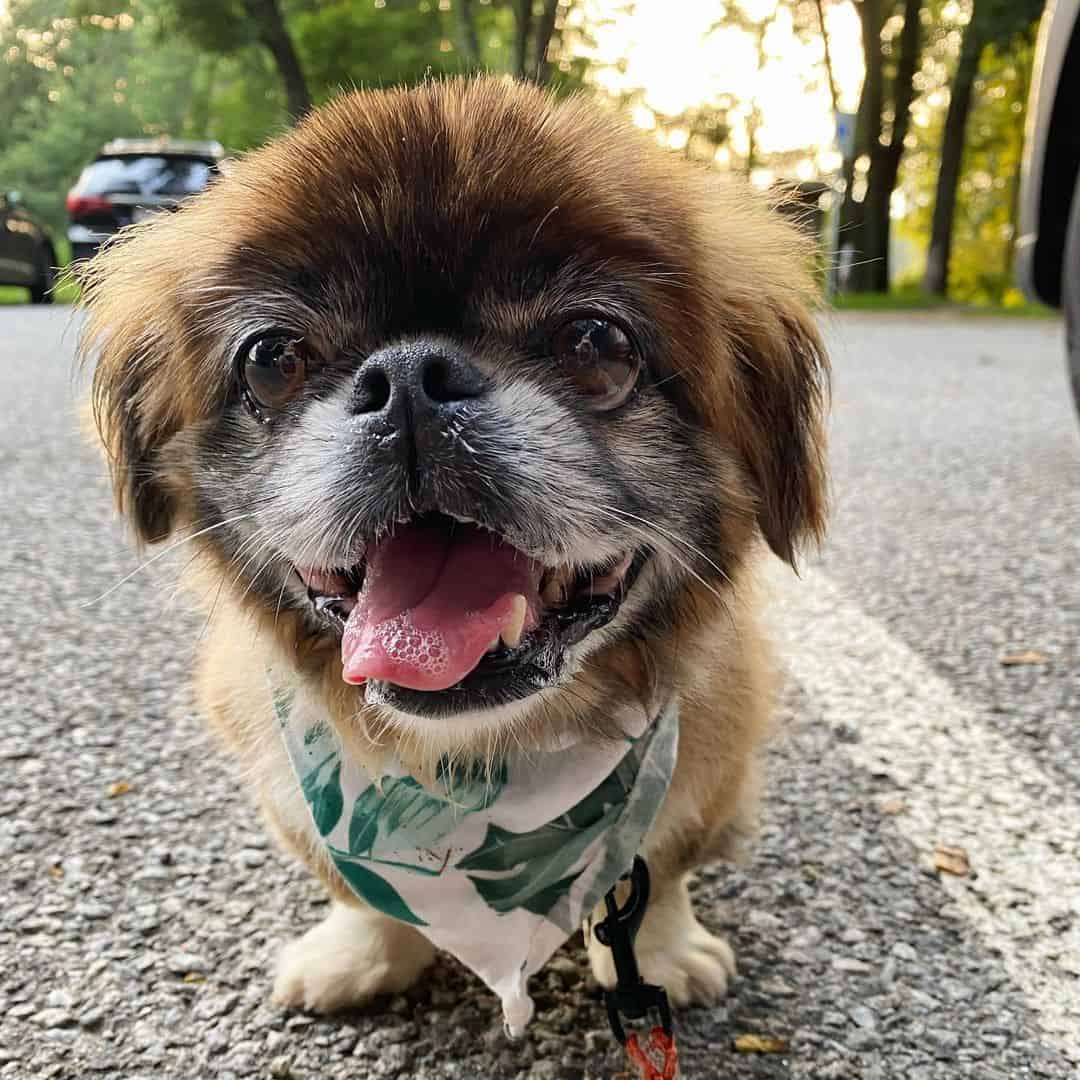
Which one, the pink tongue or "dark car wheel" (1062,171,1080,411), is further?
"dark car wheel" (1062,171,1080,411)

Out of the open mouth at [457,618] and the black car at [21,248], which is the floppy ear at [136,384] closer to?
the open mouth at [457,618]

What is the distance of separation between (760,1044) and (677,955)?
0.20m

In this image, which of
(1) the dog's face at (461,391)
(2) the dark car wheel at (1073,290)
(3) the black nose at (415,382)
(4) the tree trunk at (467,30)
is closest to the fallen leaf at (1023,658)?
(2) the dark car wheel at (1073,290)

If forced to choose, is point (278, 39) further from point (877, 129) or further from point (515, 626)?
point (515, 626)

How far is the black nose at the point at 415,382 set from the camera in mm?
1317

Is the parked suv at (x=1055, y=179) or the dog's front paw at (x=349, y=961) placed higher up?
the parked suv at (x=1055, y=179)

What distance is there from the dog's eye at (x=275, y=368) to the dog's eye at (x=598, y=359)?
1.18 feet

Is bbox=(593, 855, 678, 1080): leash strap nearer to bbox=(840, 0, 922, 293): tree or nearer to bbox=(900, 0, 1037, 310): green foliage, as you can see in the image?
bbox=(900, 0, 1037, 310): green foliage

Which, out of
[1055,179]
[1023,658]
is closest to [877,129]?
[1055,179]

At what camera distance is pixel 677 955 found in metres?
1.80

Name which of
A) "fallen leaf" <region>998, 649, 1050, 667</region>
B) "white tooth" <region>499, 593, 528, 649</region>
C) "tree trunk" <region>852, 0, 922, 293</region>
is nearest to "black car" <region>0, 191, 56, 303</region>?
"tree trunk" <region>852, 0, 922, 293</region>

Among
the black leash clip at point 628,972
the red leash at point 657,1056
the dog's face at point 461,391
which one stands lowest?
the red leash at point 657,1056

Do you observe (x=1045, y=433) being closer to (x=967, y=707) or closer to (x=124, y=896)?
(x=967, y=707)

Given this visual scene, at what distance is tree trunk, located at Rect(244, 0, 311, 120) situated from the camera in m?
18.2
